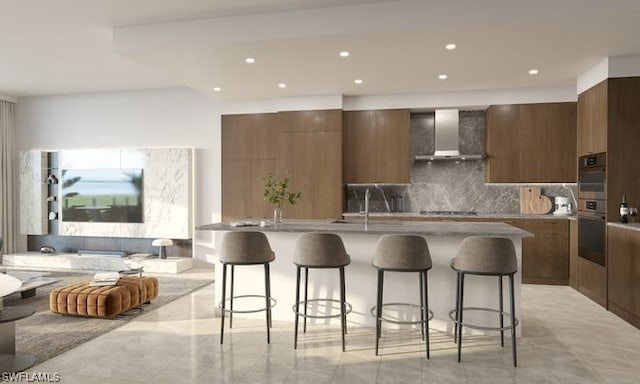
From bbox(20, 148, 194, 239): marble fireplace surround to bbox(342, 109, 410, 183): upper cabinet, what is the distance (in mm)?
2808

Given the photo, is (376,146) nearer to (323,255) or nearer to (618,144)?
(618,144)

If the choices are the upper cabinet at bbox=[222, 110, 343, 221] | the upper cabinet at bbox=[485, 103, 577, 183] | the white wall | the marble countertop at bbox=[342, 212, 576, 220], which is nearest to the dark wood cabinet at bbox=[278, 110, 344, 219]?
the upper cabinet at bbox=[222, 110, 343, 221]

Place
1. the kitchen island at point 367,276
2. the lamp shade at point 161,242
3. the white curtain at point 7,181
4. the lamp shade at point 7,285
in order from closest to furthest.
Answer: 1. the lamp shade at point 7,285
2. the kitchen island at point 367,276
3. the lamp shade at point 161,242
4. the white curtain at point 7,181

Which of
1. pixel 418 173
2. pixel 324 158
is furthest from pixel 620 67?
pixel 324 158

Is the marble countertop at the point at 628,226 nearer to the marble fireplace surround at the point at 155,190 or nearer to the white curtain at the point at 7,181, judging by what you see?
the marble fireplace surround at the point at 155,190

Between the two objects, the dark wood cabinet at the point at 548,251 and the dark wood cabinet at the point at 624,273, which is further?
the dark wood cabinet at the point at 548,251

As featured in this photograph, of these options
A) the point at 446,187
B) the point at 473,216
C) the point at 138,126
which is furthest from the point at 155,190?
the point at 473,216

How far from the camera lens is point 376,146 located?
6.84 metres

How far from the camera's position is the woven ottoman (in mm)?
4266

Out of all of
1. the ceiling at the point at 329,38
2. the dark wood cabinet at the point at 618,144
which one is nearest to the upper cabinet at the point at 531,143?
the ceiling at the point at 329,38

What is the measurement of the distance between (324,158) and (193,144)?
2466mm

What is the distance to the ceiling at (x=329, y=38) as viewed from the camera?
12.6 feet

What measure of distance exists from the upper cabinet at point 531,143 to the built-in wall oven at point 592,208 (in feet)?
Result: 1.91

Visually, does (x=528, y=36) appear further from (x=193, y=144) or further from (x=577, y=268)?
(x=193, y=144)
